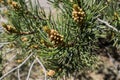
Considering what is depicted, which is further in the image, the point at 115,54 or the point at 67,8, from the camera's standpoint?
the point at 115,54

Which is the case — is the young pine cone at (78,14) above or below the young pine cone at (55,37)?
above

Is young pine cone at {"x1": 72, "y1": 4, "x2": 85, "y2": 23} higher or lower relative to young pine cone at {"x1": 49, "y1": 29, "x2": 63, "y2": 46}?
higher

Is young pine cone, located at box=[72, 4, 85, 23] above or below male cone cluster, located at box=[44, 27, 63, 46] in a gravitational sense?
above

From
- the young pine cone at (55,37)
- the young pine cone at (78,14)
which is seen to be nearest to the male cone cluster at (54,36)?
the young pine cone at (55,37)


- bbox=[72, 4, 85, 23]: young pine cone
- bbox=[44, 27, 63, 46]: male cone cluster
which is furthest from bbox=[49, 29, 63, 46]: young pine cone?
bbox=[72, 4, 85, 23]: young pine cone

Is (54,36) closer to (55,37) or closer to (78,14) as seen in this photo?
(55,37)

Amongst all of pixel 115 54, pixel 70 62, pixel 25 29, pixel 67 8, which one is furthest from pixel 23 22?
pixel 115 54

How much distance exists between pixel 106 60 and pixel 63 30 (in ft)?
6.86

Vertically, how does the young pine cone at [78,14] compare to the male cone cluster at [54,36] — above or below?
above

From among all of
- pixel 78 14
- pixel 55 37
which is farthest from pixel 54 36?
pixel 78 14

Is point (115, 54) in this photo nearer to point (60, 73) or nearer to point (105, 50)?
point (105, 50)

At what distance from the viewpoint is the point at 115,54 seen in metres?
3.12

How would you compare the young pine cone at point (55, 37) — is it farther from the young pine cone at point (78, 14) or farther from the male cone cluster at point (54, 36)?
the young pine cone at point (78, 14)

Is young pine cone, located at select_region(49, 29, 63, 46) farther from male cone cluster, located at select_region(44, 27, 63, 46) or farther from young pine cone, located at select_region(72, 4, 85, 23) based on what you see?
young pine cone, located at select_region(72, 4, 85, 23)
